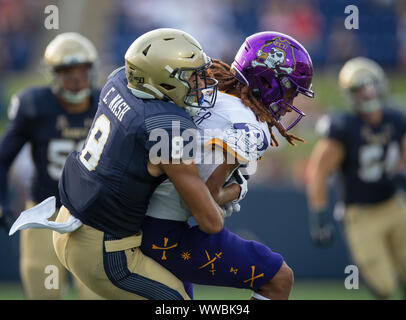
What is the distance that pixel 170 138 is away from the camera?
2.64 meters

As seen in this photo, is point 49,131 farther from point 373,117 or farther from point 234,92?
point 373,117

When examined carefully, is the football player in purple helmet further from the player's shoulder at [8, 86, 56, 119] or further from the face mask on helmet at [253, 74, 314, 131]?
the player's shoulder at [8, 86, 56, 119]

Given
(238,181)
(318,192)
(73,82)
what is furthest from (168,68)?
(318,192)

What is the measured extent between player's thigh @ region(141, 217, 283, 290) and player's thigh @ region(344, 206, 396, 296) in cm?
299

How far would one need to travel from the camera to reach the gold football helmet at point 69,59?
455cm

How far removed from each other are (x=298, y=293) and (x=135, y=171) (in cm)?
412

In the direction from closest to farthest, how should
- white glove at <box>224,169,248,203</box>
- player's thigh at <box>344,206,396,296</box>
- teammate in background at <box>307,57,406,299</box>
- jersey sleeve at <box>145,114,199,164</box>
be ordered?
jersey sleeve at <box>145,114,199,164</box>, white glove at <box>224,169,248,203</box>, player's thigh at <box>344,206,396,296</box>, teammate in background at <box>307,57,406,299</box>

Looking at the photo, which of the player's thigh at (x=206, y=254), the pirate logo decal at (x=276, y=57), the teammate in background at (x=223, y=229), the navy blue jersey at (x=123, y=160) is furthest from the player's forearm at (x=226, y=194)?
the pirate logo decal at (x=276, y=57)

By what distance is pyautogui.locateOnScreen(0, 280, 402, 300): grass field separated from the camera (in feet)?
20.7

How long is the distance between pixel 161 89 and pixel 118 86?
233 mm

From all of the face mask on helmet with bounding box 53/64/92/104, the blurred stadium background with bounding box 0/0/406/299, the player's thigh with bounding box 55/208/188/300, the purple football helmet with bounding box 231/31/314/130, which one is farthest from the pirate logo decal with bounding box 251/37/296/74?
the blurred stadium background with bounding box 0/0/406/299

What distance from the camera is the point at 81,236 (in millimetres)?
2846

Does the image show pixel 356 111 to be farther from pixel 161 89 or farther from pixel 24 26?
pixel 24 26
